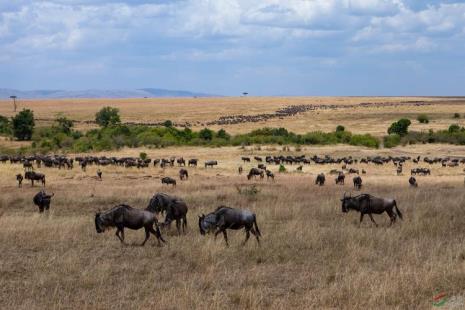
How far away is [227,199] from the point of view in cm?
2195

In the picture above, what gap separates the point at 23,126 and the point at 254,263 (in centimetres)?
7451

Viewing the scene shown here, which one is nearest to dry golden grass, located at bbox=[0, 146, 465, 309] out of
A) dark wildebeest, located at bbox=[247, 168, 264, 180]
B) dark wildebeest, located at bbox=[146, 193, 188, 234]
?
dark wildebeest, located at bbox=[146, 193, 188, 234]

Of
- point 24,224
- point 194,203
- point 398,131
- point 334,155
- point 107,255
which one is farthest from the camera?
point 398,131

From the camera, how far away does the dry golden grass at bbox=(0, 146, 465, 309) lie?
29.5 ft

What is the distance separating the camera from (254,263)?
11742 millimetres

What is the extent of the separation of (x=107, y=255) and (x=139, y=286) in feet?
8.57

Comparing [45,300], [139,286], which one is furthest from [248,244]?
[45,300]

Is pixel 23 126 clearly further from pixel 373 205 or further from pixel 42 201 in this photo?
pixel 373 205

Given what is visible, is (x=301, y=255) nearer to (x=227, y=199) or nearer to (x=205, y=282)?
(x=205, y=282)

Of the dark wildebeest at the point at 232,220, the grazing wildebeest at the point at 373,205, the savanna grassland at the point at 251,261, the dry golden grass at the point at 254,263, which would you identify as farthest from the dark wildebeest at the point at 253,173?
the dark wildebeest at the point at 232,220

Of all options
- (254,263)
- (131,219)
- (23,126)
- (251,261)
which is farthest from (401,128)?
(254,263)

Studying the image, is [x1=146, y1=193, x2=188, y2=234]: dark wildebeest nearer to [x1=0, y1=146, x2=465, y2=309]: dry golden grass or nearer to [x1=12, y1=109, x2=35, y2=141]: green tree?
[x1=0, y1=146, x2=465, y2=309]: dry golden grass

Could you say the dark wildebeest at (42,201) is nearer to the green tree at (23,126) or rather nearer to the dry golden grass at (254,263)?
the dry golden grass at (254,263)

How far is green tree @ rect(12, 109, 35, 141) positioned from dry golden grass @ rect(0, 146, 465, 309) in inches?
2535
